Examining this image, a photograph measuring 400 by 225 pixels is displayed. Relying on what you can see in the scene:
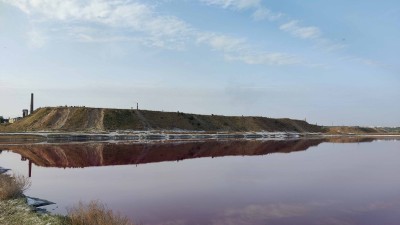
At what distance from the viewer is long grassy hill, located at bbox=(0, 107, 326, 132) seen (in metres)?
99.6

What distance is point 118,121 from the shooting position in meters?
108

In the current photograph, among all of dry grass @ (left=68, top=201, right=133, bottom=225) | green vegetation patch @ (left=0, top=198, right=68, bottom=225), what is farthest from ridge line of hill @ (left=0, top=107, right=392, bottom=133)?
dry grass @ (left=68, top=201, right=133, bottom=225)

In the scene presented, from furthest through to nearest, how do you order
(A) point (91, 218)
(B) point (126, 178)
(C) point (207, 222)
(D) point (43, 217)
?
(B) point (126, 178), (C) point (207, 222), (D) point (43, 217), (A) point (91, 218)

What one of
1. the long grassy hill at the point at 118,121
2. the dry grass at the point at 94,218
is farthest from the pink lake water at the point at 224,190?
the long grassy hill at the point at 118,121

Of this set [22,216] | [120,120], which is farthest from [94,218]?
[120,120]

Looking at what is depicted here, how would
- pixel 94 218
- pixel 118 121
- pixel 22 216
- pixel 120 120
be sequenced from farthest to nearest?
pixel 120 120
pixel 118 121
pixel 22 216
pixel 94 218

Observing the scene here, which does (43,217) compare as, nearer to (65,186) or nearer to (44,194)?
(44,194)

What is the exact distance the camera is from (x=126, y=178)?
94.2 ft

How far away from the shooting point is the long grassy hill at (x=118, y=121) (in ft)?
→ 327

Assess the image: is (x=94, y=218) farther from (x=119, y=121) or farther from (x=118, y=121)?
(x=119, y=121)

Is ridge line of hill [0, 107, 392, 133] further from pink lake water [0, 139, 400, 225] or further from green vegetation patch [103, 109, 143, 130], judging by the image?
pink lake water [0, 139, 400, 225]

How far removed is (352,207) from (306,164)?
19846mm

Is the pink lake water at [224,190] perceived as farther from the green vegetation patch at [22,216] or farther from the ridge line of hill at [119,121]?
the ridge line of hill at [119,121]

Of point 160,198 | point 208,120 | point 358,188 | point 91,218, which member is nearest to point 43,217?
point 91,218
